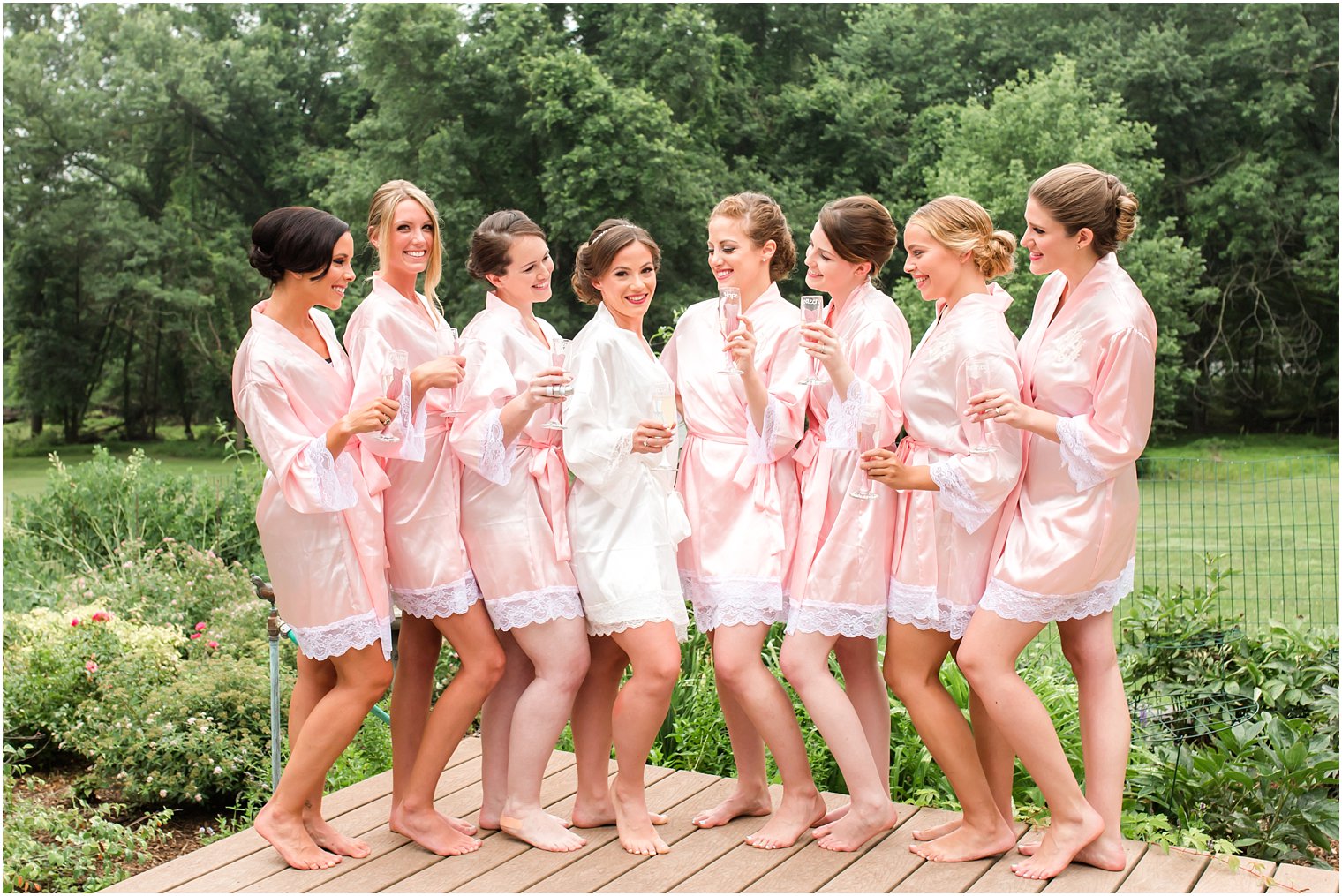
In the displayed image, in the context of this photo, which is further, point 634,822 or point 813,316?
point 634,822

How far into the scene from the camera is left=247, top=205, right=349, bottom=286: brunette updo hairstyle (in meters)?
3.69

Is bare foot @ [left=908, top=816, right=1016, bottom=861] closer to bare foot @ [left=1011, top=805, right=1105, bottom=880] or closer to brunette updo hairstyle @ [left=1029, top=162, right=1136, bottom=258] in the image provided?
bare foot @ [left=1011, top=805, right=1105, bottom=880]

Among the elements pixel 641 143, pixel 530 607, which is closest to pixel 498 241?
pixel 530 607

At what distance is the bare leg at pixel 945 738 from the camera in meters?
3.74

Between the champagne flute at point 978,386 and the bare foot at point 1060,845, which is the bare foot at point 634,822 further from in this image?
the champagne flute at point 978,386

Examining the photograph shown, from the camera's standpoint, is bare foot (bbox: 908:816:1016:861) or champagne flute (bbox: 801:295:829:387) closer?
champagne flute (bbox: 801:295:829:387)

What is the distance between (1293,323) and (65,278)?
81.0 ft

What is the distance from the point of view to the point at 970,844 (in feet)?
12.4

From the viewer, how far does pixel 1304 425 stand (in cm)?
2428

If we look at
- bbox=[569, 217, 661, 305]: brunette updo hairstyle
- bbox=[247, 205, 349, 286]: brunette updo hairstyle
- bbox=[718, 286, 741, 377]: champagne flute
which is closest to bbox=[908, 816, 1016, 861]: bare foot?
bbox=[718, 286, 741, 377]: champagne flute

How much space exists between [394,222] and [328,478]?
866mm

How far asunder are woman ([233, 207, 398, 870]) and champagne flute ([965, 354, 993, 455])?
1.66 m

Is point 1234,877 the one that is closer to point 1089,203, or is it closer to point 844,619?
point 844,619

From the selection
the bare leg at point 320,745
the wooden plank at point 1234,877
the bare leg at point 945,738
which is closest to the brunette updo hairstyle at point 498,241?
the bare leg at point 320,745
